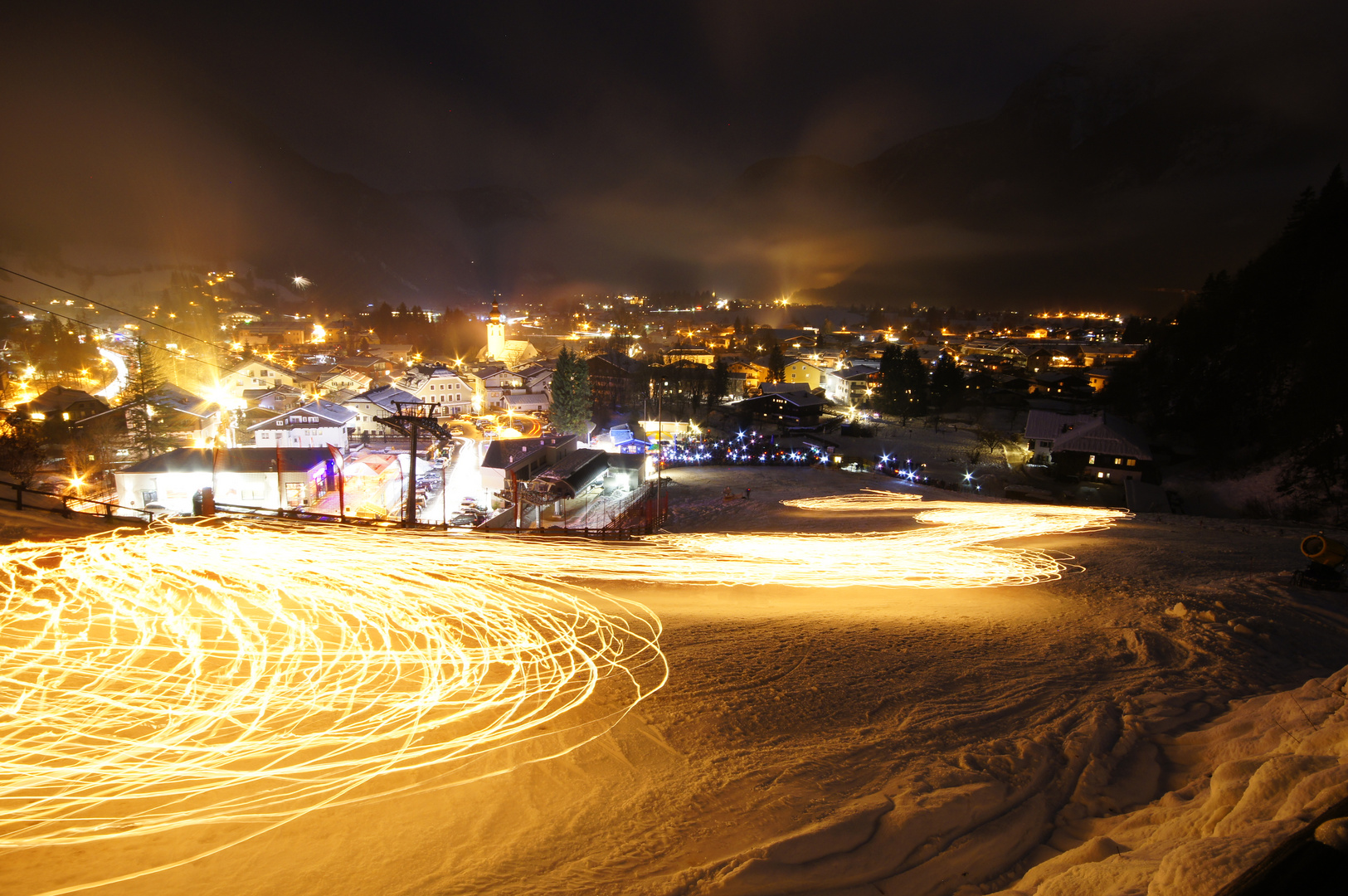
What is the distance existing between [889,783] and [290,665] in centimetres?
518

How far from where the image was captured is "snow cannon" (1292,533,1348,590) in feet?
27.1

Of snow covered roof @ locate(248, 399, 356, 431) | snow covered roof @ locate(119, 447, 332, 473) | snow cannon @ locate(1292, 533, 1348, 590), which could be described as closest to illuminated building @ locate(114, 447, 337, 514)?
snow covered roof @ locate(119, 447, 332, 473)

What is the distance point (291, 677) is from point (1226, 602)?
10.7 meters

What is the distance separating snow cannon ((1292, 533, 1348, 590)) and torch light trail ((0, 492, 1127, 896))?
2.96 m

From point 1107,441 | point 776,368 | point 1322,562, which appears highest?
point 776,368

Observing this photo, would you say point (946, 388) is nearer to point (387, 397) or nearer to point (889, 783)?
point (387, 397)

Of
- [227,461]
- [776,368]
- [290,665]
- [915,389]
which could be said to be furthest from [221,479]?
[776,368]

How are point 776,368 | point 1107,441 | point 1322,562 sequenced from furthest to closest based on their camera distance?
point 776,368 → point 1107,441 → point 1322,562

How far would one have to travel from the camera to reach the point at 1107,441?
27.3 meters

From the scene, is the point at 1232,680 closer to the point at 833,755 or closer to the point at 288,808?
the point at 833,755

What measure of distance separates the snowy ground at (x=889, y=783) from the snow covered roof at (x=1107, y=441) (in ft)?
77.1

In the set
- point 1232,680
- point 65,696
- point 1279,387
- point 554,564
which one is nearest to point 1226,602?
point 1232,680

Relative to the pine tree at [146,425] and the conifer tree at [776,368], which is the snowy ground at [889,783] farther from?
the conifer tree at [776,368]

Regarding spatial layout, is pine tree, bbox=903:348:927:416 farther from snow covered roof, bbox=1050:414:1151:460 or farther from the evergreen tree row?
snow covered roof, bbox=1050:414:1151:460
